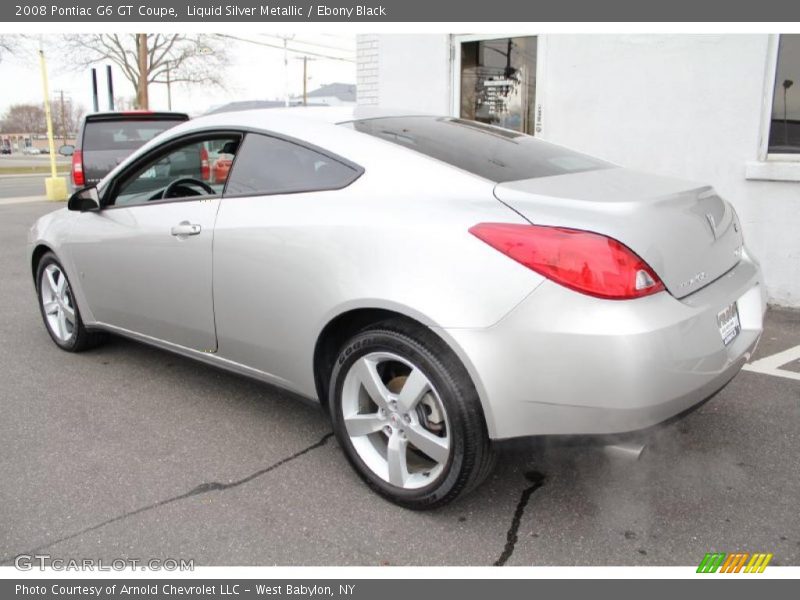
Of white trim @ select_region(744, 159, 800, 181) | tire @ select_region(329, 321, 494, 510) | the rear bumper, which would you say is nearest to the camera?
the rear bumper

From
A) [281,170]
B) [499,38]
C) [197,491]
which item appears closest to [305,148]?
[281,170]

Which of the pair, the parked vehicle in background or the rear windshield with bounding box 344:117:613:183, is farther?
the parked vehicle in background

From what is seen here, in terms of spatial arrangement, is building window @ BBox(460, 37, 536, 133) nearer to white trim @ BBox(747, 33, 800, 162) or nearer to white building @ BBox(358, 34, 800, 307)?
white building @ BBox(358, 34, 800, 307)

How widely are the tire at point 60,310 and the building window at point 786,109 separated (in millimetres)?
5600

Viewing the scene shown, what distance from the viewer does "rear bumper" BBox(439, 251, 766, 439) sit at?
2.18 m

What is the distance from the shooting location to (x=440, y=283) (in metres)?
2.39

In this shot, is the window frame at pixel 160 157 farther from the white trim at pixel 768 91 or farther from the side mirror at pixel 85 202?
the white trim at pixel 768 91

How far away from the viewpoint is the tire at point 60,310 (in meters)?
4.46

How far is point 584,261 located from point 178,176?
109 inches

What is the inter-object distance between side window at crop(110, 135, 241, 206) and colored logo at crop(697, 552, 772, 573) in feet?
8.97

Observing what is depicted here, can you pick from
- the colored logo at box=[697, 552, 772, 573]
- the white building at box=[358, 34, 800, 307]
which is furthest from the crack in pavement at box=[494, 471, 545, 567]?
the white building at box=[358, 34, 800, 307]

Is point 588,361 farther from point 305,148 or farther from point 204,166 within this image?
point 204,166

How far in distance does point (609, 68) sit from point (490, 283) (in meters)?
4.97

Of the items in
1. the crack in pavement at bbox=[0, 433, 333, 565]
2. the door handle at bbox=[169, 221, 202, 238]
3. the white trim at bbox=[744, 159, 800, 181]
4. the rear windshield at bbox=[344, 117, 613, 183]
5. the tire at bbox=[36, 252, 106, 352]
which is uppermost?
the rear windshield at bbox=[344, 117, 613, 183]
